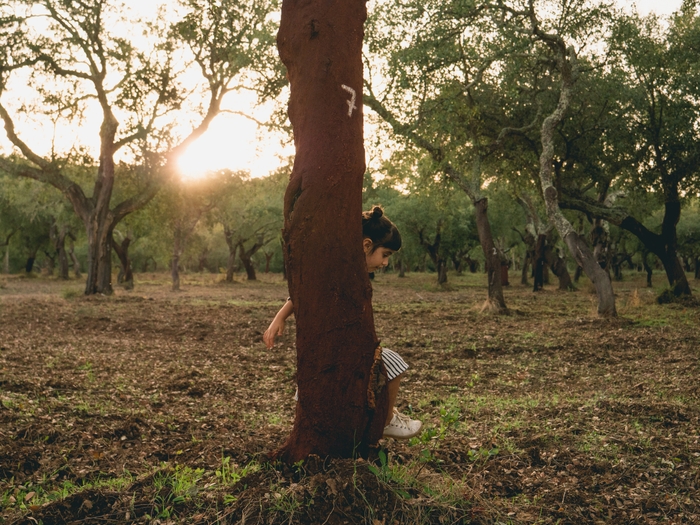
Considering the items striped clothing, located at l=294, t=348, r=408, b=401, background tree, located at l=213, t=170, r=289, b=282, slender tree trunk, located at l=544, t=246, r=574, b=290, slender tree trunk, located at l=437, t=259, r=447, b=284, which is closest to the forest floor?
striped clothing, located at l=294, t=348, r=408, b=401

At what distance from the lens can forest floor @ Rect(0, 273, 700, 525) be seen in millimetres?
3205

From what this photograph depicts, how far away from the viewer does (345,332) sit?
338 cm

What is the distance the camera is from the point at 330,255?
3371mm

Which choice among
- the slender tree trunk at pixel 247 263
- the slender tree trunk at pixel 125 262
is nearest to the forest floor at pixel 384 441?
the slender tree trunk at pixel 125 262

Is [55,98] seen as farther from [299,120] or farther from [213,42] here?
[299,120]

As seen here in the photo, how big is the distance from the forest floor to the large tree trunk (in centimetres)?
24

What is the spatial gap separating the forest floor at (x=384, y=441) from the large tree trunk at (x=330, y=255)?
241 mm

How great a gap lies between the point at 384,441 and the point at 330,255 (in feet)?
4.09

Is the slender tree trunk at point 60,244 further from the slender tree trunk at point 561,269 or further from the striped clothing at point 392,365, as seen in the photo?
the striped clothing at point 392,365

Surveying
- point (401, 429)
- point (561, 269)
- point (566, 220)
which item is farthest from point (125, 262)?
point (401, 429)

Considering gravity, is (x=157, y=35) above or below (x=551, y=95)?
above

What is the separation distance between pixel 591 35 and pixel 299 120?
15.2 metres

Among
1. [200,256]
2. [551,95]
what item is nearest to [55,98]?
[551,95]

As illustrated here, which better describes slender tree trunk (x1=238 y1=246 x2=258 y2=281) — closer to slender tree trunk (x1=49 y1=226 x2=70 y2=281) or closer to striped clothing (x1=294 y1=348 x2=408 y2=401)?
slender tree trunk (x1=49 y1=226 x2=70 y2=281)
